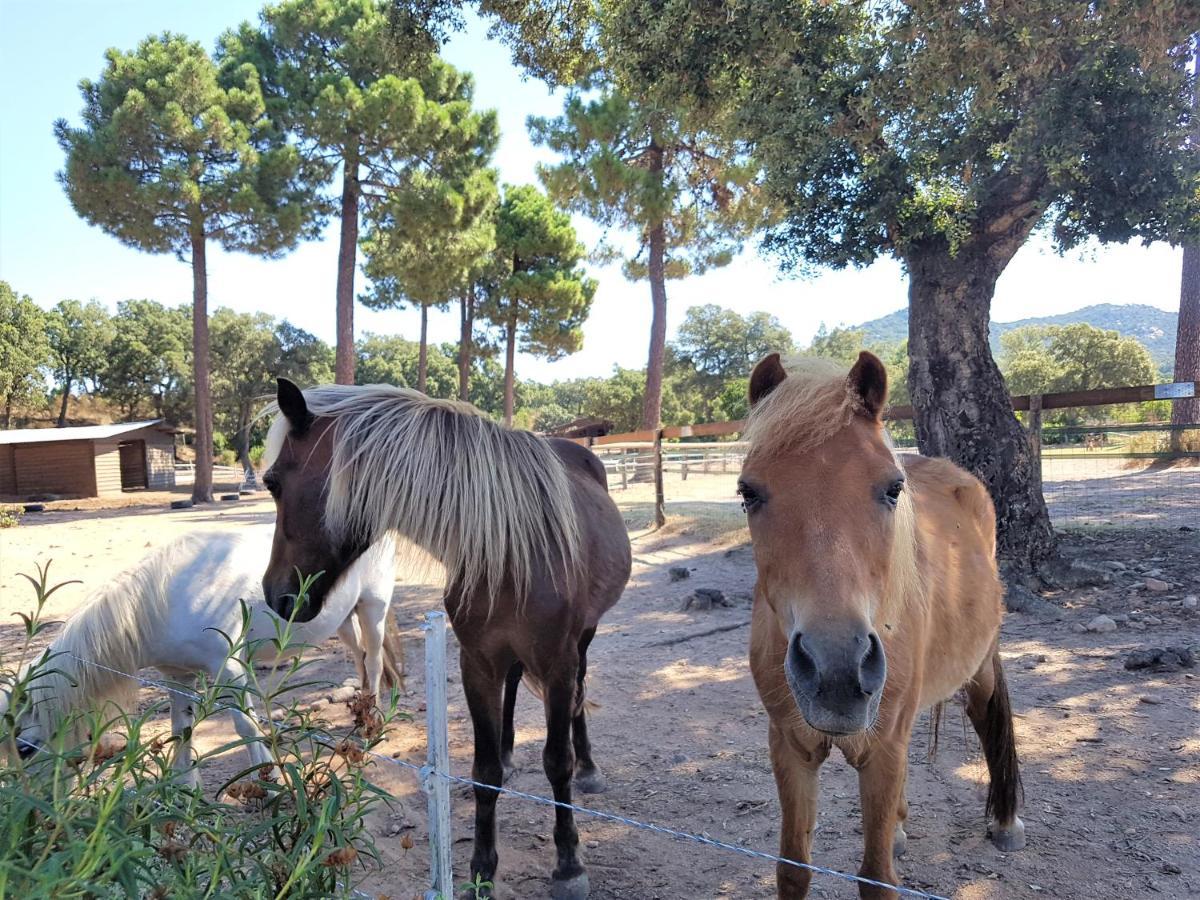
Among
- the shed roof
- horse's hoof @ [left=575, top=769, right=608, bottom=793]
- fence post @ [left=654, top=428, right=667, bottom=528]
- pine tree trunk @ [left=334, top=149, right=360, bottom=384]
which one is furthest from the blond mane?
the shed roof

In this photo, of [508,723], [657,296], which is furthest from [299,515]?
[657,296]

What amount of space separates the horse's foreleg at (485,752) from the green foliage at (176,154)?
61.1ft

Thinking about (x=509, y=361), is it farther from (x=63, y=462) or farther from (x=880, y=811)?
(x=880, y=811)

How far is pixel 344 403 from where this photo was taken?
2.78m

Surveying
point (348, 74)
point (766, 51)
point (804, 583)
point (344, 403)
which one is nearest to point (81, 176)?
point (348, 74)

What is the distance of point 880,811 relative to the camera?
202cm

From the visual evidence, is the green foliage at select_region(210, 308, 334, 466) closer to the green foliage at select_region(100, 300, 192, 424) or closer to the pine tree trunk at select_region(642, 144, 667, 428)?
the green foliage at select_region(100, 300, 192, 424)

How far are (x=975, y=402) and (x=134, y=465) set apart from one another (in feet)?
96.9

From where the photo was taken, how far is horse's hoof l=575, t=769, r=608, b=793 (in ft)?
11.8

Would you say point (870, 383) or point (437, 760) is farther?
point (870, 383)

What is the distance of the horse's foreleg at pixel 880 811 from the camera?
2.01 m

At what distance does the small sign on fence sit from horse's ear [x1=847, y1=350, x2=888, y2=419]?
18.5 feet

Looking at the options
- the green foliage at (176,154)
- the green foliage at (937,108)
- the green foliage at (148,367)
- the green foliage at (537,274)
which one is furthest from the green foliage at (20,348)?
the green foliage at (937,108)

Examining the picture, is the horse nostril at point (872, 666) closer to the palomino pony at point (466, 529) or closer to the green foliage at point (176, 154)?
the palomino pony at point (466, 529)
